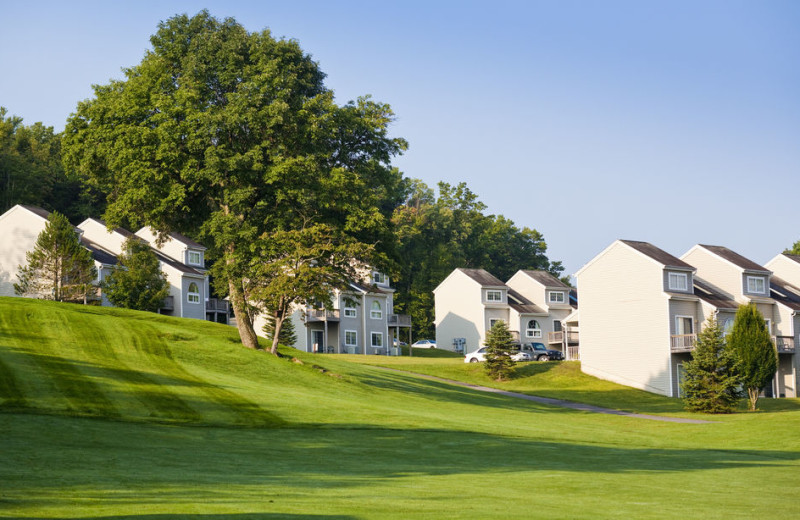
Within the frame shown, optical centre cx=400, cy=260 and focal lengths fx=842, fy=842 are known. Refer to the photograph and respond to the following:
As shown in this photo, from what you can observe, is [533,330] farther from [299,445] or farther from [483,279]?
[299,445]

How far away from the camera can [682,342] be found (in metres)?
56.6

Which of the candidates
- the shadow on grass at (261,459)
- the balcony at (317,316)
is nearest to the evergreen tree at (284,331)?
the balcony at (317,316)

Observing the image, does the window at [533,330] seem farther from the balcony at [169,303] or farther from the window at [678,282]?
the balcony at [169,303]

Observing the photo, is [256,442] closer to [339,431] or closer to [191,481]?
[339,431]

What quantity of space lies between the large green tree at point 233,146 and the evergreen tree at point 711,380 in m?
18.2

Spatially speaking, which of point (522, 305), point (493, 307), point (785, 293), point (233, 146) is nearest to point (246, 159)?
point (233, 146)

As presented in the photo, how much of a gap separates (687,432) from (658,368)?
2503 cm

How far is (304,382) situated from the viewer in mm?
39062

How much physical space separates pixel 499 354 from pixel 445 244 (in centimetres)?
5964

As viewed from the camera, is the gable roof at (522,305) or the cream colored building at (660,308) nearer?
the cream colored building at (660,308)

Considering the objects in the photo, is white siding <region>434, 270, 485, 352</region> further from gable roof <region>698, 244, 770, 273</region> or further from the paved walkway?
the paved walkway

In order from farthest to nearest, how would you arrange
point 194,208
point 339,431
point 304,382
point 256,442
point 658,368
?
1. point 658,368
2. point 194,208
3. point 304,382
4. point 339,431
5. point 256,442

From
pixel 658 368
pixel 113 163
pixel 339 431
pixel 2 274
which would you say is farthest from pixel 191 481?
pixel 2 274

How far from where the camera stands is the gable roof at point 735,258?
→ 2467 inches
